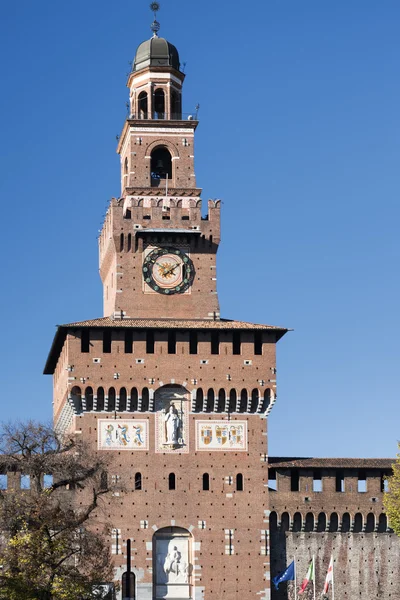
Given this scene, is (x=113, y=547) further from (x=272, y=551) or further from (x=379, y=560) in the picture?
(x=379, y=560)

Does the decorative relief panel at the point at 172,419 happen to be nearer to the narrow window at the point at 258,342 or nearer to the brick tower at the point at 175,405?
the brick tower at the point at 175,405

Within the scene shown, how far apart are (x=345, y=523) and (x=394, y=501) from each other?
8.88ft

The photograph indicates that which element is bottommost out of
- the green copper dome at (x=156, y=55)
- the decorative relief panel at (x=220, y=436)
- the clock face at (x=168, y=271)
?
the decorative relief panel at (x=220, y=436)

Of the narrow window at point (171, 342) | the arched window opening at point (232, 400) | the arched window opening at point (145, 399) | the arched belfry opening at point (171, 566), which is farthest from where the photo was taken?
the narrow window at point (171, 342)

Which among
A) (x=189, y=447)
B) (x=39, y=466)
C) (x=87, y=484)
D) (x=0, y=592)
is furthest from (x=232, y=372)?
(x=0, y=592)

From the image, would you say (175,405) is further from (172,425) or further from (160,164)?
(160,164)

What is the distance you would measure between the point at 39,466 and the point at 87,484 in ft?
24.5

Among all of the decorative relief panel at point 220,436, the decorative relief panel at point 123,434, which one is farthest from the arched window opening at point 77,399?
the decorative relief panel at point 220,436

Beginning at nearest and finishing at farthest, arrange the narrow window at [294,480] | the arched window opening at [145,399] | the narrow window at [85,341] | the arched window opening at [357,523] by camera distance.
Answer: the arched window opening at [145,399] → the narrow window at [85,341] → the arched window opening at [357,523] → the narrow window at [294,480]

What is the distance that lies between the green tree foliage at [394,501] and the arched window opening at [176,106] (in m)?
20.3

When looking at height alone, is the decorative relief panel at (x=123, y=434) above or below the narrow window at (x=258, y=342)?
below

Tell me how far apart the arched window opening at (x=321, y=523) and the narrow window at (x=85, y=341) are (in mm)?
13369

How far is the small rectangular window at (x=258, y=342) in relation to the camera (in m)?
78.4

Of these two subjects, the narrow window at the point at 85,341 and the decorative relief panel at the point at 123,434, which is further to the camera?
the narrow window at the point at 85,341
